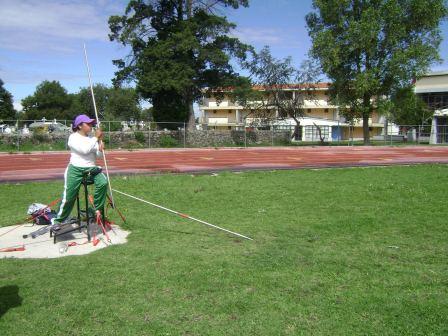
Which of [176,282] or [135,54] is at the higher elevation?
[135,54]

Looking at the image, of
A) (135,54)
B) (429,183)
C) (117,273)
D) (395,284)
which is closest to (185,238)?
(117,273)

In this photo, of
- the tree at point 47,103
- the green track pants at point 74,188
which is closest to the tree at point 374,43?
the green track pants at point 74,188

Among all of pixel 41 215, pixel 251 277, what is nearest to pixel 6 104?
pixel 41 215

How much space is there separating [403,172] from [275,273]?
1196 centimetres

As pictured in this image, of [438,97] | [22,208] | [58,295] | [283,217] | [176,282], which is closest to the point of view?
[58,295]

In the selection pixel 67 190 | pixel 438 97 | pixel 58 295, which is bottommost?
pixel 58 295

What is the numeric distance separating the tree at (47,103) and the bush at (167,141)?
54713 millimetres

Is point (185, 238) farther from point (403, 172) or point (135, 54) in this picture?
point (135, 54)

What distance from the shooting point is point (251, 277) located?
15.7ft

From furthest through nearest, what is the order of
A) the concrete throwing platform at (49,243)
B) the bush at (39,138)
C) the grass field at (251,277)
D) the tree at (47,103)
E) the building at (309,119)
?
the tree at (47,103) → the building at (309,119) → the bush at (39,138) → the concrete throwing platform at (49,243) → the grass field at (251,277)

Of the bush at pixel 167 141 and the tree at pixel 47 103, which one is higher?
the tree at pixel 47 103

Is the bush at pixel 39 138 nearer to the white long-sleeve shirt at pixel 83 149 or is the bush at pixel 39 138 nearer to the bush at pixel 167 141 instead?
the bush at pixel 167 141

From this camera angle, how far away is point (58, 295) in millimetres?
4336

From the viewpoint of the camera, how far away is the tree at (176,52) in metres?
34.1
